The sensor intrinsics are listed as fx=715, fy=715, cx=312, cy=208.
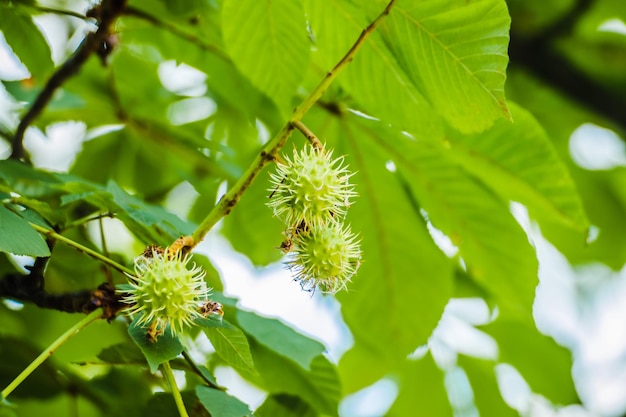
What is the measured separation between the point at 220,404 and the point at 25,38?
1013 millimetres

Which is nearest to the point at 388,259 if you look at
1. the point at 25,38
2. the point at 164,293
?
the point at 164,293

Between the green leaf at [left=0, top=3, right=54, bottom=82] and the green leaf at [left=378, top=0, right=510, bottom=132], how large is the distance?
0.82 m

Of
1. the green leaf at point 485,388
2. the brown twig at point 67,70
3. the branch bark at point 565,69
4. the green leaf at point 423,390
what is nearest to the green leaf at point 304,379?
the brown twig at point 67,70

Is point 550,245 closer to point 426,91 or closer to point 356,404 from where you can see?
point 356,404

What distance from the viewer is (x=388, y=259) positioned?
1832 mm

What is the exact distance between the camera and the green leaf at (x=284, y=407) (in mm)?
1392

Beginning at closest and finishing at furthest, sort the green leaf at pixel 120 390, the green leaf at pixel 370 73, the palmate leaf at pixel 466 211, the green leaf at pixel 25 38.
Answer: the green leaf at pixel 370 73
the green leaf at pixel 120 390
the green leaf at pixel 25 38
the palmate leaf at pixel 466 211

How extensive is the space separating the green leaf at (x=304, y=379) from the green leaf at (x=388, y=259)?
35 centimetres

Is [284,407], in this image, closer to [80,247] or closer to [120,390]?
[120,390]

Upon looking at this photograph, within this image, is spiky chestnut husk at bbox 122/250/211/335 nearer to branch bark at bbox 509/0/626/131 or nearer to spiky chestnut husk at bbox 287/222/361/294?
spiky chestnut husk at bbox 287/222/361/294

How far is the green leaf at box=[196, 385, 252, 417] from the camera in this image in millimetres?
1061

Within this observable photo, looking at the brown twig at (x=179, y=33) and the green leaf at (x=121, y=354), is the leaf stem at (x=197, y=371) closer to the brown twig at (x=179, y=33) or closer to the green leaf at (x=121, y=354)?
the green leaf at (x=121, y=354)

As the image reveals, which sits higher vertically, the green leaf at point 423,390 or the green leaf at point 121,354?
the green leaf at point 423,390

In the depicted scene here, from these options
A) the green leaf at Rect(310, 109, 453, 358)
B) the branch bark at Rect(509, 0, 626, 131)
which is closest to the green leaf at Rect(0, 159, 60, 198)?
the green leaf at Rect(310, 109, 453, 358)
